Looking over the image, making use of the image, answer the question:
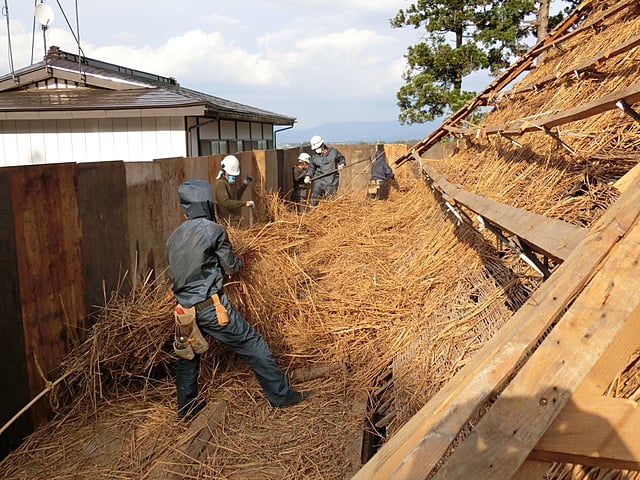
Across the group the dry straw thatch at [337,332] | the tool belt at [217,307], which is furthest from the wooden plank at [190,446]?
the tool belt at [217,307]

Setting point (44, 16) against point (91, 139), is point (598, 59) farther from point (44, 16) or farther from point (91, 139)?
point (44, 16)

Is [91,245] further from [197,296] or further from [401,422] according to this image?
[401,422]

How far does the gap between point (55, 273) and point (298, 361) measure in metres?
2.24

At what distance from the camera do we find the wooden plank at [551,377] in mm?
1180

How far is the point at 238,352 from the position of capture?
4148mm

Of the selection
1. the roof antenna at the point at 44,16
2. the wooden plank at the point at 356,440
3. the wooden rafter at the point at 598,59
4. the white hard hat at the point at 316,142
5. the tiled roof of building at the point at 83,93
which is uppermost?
the roof antenna at the point at 44,16

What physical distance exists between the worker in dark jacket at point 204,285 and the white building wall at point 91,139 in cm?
652

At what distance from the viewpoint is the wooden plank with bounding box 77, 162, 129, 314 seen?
169 inches

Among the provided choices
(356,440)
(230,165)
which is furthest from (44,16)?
(356,440)

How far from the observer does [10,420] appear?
3531mm

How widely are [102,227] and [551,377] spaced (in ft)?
13.3

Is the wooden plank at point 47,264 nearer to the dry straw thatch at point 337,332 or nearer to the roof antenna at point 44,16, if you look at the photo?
the dry straw thatch at point 337,332

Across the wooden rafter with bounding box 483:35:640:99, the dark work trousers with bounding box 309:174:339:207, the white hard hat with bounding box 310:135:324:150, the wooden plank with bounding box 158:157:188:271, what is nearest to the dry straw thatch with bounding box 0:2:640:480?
the wooden rafter with bounding box 483:35:640:99

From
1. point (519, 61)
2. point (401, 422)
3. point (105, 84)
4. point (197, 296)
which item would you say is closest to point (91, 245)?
point (197, 296)
